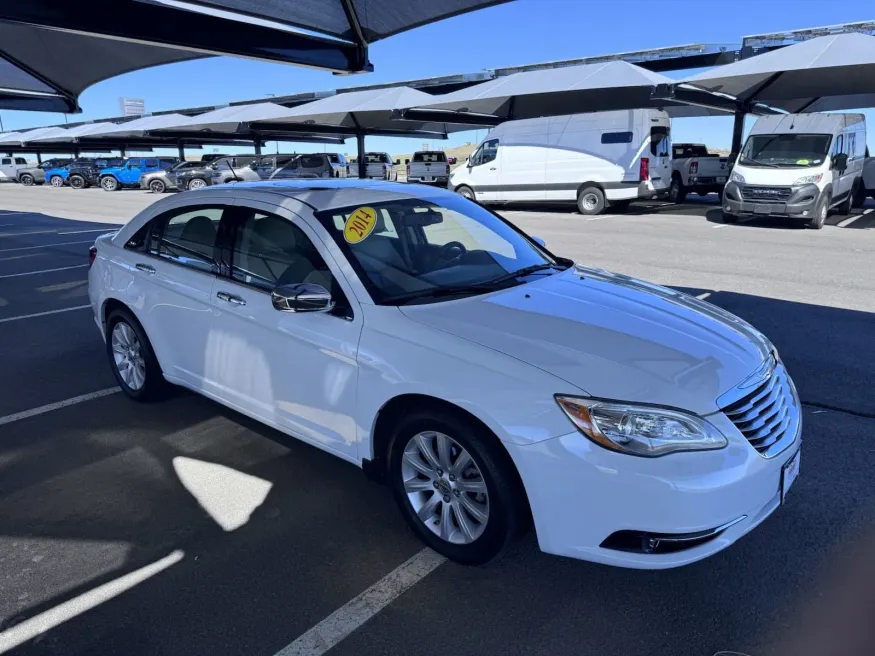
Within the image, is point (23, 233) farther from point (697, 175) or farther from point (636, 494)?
point (697, 175)

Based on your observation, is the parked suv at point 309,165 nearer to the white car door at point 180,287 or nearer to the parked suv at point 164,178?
the parked suv at point 164,178

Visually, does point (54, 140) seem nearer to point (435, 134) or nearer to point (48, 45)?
point (435, 134)

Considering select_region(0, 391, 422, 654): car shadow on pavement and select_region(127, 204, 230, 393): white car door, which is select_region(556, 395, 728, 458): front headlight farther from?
select_region(127, 204, 230, 393): white car door

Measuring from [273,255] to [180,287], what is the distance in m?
0.82

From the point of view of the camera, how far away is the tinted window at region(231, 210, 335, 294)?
3.44 meters

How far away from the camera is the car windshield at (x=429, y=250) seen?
3.29m

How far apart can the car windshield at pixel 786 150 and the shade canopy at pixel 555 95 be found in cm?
490

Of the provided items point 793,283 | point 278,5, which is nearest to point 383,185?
point 278,5

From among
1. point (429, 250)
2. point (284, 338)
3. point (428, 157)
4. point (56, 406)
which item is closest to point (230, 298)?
point (284, 338)

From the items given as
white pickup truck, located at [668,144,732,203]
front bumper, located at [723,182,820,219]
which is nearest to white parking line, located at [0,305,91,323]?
front bumper, located at [723,182,820,219]

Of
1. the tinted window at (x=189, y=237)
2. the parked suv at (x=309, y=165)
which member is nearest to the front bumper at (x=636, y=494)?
the tinted window at (x=189, y=237)

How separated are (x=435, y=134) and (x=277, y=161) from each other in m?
14.7

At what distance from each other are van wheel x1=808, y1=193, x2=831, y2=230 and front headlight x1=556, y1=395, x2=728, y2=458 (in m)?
14.3

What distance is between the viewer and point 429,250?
3.75m
